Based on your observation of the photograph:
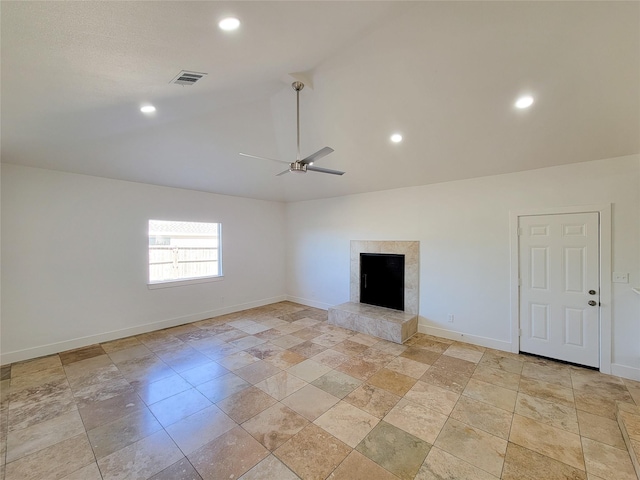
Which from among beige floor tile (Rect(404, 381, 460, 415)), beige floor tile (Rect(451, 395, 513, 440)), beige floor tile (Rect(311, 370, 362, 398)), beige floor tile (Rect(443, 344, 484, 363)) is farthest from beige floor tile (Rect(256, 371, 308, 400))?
beige floor tile (Rect(443, 344, 484, 363))

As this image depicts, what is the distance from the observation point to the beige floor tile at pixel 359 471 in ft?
6.18

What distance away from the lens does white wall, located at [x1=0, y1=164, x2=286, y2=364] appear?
3713 millimetres

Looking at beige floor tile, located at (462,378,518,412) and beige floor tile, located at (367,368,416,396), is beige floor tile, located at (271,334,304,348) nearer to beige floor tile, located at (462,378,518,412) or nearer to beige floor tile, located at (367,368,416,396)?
beige floor tile, located at (367,368,416,396)

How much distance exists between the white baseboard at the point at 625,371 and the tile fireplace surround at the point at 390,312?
250 cm

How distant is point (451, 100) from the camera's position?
3.04 meters

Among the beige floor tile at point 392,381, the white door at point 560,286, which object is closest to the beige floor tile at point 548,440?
the beige floor tile at point 392,381

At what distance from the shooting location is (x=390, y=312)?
503 centimetres

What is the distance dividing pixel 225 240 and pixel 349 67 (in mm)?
4493

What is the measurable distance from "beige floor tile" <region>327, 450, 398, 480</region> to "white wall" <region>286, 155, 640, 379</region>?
3.18 m

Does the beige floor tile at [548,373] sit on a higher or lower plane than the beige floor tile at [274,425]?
lower

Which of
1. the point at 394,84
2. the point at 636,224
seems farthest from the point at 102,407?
the point at 636,224

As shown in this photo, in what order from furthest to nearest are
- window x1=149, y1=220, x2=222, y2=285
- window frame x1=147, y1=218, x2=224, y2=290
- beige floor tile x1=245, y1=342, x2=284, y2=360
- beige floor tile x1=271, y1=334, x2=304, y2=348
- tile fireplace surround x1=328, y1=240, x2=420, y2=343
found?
window x1=149, y1=220, x2=222, y2=285
window frame x1=147, y1=218, x2=224, y2=290
tile fireplace surround x1=328, y1=240, x2=420, y2=343
beige floor tile x1=271, y1=334, x2=304, y2=348
beige floor tile x1=245, y1=342, x2=284, y2=360

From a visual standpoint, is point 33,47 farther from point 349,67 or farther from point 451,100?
point 451,100

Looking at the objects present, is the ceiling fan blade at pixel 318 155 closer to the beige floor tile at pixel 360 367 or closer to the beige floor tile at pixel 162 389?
the beige floor tile at pixel 360 367
